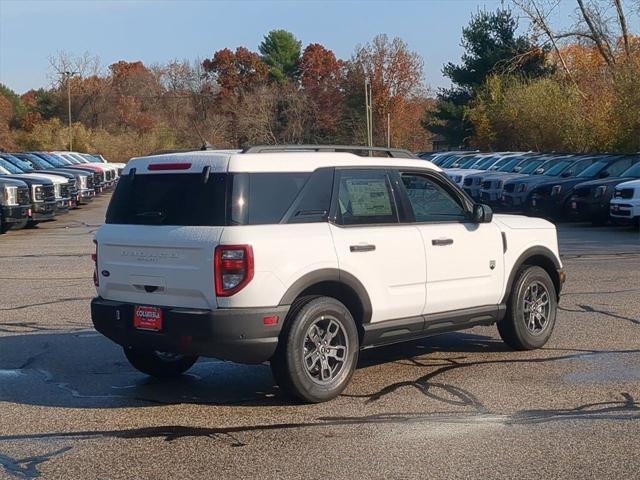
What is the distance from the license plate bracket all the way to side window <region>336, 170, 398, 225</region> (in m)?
1.57

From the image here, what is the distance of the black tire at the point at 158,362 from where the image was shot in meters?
7.99

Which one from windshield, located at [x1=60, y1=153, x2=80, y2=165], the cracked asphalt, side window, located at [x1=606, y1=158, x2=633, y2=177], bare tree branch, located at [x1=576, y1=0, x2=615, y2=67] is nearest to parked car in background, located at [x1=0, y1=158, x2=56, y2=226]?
the cracked asphalt

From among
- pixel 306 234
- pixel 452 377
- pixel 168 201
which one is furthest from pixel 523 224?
pixel 168 201

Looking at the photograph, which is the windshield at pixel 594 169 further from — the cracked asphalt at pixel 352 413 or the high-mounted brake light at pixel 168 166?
the high-mounted brake light at pixel 168 166

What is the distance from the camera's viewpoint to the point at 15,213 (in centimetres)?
2203

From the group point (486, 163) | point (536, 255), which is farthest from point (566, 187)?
point (536, 255)

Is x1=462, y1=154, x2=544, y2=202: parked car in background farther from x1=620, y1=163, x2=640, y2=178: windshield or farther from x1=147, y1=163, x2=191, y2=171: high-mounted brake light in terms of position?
x1=147, y1=163, x2=191, y2=171: high-mounted brake light

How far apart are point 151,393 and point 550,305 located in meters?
3.92

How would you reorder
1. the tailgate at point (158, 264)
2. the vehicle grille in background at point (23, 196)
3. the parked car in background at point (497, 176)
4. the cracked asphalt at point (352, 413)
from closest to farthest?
the cracked asphalt at point (352, 413)
the tailgate at point (158, 264)
the vehicle grille in background at point (23, 196)
the parked car in background at point (497, 176)

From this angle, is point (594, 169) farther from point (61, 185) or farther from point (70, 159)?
point (70, 159)

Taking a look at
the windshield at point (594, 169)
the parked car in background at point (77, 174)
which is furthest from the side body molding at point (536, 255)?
the parked car in background at point (77, 174)

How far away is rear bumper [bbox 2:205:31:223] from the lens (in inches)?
862

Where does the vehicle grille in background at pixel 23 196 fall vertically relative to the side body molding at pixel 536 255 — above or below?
above

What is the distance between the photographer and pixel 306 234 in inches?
278
